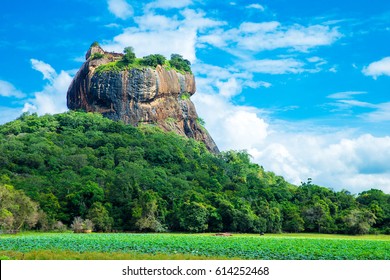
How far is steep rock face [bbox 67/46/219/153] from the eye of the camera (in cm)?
10294

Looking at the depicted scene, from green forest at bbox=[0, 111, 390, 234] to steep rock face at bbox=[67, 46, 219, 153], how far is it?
13.8 ft

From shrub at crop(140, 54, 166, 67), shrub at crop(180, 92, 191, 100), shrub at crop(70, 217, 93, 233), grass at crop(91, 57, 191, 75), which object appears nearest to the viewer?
shrub at crop(70, 217, 93, 233)

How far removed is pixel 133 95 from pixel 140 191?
3945cm

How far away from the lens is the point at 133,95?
10306 centimetres

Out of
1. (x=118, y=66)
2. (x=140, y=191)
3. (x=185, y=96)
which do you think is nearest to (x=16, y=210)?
(x=140, y=191)

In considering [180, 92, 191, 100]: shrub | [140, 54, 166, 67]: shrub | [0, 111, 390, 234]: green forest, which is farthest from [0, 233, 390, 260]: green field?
[180, 92, 191, 100]: shrub

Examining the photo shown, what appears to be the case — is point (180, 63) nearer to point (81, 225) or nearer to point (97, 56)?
point (97, 56)

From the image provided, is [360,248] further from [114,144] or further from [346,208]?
[114,144]

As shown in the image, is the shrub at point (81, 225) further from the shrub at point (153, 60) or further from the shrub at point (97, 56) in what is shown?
the shrub at point (97, 56)

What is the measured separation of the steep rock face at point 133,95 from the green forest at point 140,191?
421 cm

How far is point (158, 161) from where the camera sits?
89.5 meters

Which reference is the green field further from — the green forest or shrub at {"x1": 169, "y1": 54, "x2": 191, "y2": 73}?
shrub at {"x1": 169, "y1": 54, "x2": 191, "y2": 73}

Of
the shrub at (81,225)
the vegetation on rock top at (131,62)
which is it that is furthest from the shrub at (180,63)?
the shrub at (81,225)

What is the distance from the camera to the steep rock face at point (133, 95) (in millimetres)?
102938
